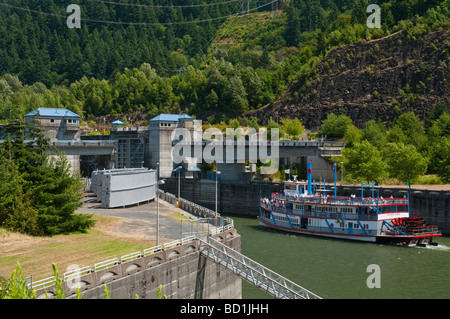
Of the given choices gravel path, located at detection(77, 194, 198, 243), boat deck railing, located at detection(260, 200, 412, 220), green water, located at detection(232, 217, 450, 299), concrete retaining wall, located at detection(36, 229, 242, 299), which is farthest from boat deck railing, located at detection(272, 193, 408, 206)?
concrete retaining wall, located at detection(36, 229, 242, 299)

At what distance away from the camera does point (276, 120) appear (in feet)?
456

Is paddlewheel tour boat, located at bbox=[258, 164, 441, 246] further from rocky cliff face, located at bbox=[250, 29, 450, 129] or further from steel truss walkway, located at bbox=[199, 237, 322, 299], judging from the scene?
rocky cliff face, located at bbox=[250, 29, 450, 129]

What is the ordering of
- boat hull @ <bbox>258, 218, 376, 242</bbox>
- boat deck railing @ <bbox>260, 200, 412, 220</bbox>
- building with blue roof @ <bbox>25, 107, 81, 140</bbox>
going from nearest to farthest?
boat hull @ <bbox>258, 218, 376, 242</bbox>, boat deck railing @ <bbox>260, 200, 412, 220</bbox>, building with blue roof @ <bbox>25, 107, 81, 140</bbox>

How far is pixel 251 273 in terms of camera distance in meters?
34.2

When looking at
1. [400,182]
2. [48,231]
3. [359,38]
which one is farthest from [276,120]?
[48,231]

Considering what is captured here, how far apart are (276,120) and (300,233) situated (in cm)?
7159

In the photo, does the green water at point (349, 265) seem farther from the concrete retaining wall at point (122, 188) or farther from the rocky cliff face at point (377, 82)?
the rocky cliff face at point (377, 82)

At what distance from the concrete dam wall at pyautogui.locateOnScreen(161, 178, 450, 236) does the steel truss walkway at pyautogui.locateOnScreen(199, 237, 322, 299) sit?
42.9 meters

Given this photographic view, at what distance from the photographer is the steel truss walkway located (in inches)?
1289

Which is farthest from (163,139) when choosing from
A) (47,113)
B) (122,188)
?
(122,188)

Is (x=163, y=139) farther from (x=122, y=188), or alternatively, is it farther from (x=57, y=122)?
(x=122, y=188)

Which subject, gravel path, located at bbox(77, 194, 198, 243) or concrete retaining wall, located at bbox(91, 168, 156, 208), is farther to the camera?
concrete retaining wall, located at bbox(91, 168, 156, 208)

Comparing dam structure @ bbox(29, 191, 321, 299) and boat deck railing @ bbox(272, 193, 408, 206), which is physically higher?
boat deck railing @ bbox(272, 193, 408, 206)

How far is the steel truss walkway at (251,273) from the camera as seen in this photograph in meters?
32.8
